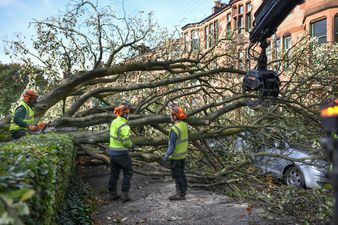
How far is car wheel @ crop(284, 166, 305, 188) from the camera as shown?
9.53 meters

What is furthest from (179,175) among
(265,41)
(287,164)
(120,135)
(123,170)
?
(287,164)

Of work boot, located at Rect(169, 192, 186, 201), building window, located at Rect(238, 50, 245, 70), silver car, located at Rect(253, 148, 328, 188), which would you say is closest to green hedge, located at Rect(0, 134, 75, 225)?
work boot, located at Rect(169, 192, 186, 201)

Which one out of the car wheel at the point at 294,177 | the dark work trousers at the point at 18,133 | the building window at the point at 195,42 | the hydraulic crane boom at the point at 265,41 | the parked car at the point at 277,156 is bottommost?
the car wheel at the point at 294,177

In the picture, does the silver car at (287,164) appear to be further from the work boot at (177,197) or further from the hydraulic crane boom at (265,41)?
the work boot at (177,197)

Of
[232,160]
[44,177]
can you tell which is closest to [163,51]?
[232,160]

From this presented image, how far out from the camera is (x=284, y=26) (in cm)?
2377

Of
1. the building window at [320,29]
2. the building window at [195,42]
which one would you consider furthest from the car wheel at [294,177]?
the building window at [320,29]

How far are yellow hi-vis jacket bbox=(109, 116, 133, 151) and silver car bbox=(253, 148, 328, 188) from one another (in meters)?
3.02

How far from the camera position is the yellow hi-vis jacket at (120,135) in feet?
23.7

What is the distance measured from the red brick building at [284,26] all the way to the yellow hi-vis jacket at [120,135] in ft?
14.8

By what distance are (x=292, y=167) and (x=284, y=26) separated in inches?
625

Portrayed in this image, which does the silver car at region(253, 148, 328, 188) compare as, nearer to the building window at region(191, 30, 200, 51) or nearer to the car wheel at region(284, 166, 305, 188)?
the car wheel at region(284, 166, 305, 188)

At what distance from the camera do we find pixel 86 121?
357 inches

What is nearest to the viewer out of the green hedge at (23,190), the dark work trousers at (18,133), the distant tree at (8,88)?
the green hedge at (23,190)
